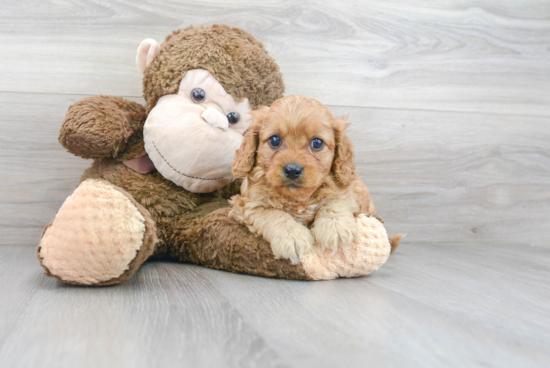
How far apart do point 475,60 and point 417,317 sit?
1.38 meters

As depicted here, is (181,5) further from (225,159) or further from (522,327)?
(522,327)

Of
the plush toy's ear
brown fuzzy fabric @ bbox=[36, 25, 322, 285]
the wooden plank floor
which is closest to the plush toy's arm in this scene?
brown fuzzy fabric @ bbox=[36, 25, 322, 285]

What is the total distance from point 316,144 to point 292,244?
249mm

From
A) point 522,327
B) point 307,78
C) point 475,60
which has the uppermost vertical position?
point 475,60

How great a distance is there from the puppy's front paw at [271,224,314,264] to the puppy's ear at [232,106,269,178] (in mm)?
192

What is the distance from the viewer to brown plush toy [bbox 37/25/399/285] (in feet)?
3.77

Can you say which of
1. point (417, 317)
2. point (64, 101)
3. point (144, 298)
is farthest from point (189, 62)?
point (417, 317)

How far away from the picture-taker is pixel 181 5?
160 cm

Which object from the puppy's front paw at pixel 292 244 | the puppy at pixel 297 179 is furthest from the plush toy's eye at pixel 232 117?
the puppy's front paw at pixel 292 244

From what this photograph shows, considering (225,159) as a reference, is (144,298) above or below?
below

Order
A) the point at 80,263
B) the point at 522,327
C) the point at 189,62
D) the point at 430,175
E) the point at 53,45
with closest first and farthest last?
the point at 522,327 < the point at 80,263 < the point at 189,62 < the point at 53,45 < the point at 430,175

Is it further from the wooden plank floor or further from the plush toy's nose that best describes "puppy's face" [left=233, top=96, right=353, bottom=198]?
the wooden plank floor

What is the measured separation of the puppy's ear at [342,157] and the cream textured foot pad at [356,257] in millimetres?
116

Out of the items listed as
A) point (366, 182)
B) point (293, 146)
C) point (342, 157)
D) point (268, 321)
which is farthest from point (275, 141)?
point (366, 182)
